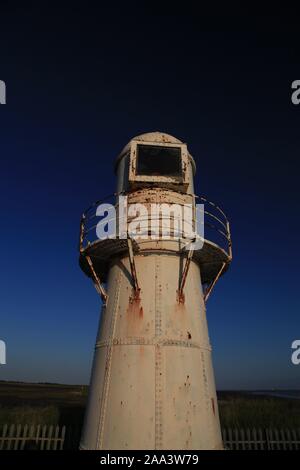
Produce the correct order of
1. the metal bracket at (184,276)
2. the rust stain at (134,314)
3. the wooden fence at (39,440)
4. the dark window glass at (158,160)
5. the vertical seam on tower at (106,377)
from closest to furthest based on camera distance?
the vertical seam on tower at (106,377) < the rust stain at (134,314) < the metal bracket at (184,276) < the dark window glass at (158,160) < the wooden fence at (39,440)

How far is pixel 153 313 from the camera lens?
23.5ft

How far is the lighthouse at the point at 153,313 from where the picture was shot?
6.24 meters

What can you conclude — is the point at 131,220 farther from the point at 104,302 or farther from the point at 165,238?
the point at 104,302

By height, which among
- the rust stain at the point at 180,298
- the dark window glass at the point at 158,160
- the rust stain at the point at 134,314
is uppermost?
the dark window glass at the point at 158,160

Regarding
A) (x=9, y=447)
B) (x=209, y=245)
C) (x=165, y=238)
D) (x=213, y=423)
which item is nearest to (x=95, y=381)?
(x=213, y=423)

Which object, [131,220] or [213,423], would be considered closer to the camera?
[213,423]

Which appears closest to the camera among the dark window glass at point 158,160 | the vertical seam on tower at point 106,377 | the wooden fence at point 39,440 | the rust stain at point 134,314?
the vertical seam on tower at point 106,377

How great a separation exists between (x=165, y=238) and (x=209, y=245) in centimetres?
125

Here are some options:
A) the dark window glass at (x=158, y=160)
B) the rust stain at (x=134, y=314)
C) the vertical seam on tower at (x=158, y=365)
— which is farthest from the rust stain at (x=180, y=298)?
the dark window glass at (x=158, y=160)

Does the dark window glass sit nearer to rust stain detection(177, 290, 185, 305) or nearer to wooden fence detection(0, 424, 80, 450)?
rust stain detection(177, 290, 185, 305)

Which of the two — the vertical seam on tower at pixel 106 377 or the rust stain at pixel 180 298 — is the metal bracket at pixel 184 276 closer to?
the rust stain at pixel 180 298

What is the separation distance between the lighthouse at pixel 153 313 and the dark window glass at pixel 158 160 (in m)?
0.03

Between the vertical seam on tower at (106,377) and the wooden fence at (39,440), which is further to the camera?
the wooden fence at (39,440)

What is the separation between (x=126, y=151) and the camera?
10.1 meters
